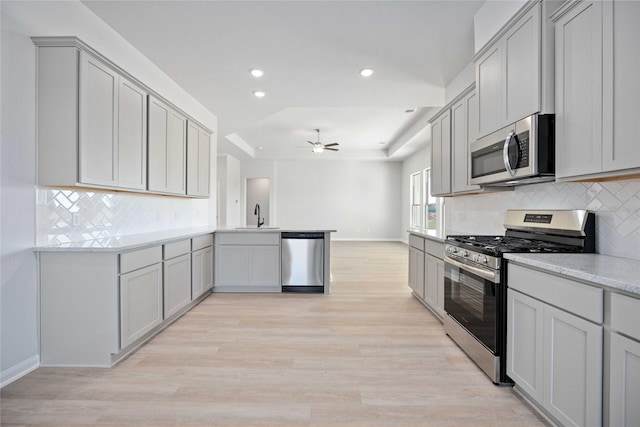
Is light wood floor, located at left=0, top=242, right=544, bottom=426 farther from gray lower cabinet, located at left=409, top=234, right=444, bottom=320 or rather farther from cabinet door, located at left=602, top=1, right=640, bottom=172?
cabinet door, located at left=602, top=1, right=640, bottom=172

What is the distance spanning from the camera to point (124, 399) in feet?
6.39

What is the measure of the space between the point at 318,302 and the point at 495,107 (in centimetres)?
288

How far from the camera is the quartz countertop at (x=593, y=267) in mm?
1271

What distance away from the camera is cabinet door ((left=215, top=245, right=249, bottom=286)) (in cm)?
443

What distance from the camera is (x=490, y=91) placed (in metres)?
2.56

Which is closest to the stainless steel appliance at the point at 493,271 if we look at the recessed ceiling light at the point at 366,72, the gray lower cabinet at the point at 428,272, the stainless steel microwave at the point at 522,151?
the stainless steel microwave at the point at 522,151

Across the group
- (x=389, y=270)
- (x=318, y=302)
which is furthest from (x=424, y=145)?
(x=318, y=302)

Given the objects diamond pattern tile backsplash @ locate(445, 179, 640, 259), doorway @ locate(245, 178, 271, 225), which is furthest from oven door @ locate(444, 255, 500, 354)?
doorway @ locate(245, 178, 271, 225)

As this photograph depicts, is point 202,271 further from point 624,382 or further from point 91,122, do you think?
point 624,382

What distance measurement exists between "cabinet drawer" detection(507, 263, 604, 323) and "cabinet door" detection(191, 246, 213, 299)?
10.6 ft

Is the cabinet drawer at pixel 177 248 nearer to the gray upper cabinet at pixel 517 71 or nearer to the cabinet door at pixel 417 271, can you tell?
the cabinet door at pixel 417 271

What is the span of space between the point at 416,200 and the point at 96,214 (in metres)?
8.53

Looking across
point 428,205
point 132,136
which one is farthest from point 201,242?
point 428,205

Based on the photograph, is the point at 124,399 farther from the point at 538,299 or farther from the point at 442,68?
the point at 442,68
